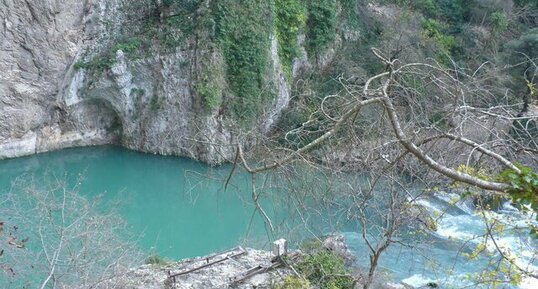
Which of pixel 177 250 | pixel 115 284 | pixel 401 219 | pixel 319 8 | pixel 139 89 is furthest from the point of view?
pixel 319 8

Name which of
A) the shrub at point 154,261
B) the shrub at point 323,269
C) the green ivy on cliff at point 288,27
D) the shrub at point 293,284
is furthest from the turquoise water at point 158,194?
the green ivy on cliff at point 288,27

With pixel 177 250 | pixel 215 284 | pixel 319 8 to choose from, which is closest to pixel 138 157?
pixel 177 250

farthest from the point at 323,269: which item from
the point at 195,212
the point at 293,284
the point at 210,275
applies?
the point at 195,212

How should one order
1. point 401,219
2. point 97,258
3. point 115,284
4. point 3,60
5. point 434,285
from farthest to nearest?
point 3,60 → point 434,285 → point 97,258 → point 115,284 → point 401,219

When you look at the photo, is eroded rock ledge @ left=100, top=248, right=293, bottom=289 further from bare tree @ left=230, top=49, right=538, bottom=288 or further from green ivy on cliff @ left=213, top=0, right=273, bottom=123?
green ivy on cliff @ left=213, top=0, right=273, bottom=123

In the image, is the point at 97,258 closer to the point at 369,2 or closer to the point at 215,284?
the point at 215,284

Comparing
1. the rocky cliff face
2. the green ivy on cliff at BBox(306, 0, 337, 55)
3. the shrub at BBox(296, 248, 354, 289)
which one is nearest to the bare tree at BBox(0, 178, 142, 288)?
the shrub at BBox(296, 248, 354, 289)

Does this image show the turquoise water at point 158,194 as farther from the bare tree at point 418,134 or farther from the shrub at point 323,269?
the bare tree at point 418,134

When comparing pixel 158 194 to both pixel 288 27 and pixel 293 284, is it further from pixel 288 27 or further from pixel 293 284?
pixel 293 284
